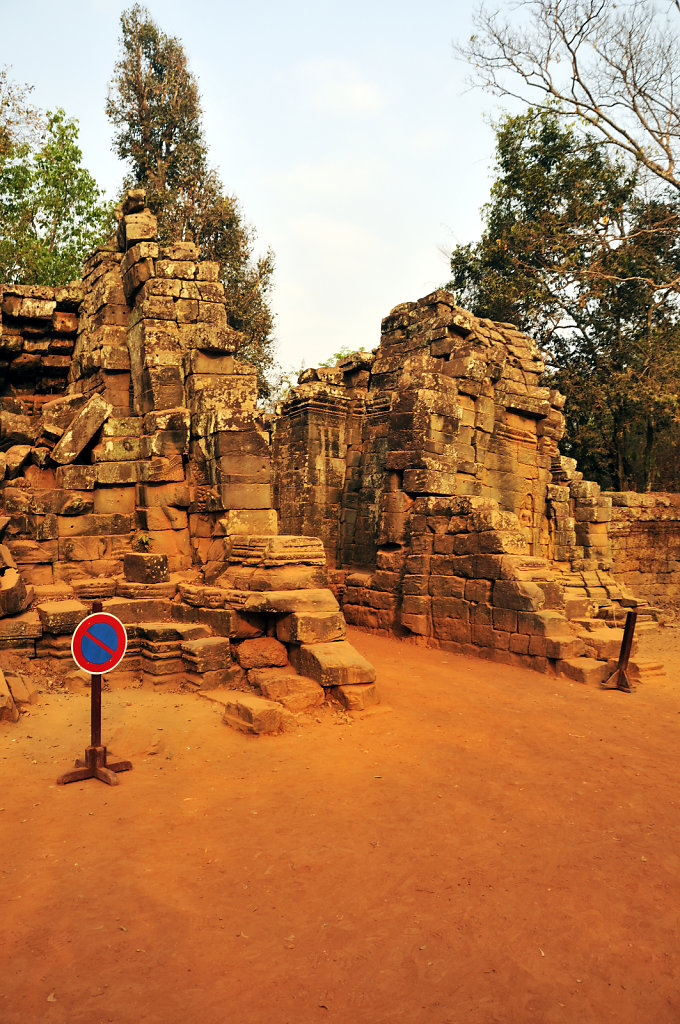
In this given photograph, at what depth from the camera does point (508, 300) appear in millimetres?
21547

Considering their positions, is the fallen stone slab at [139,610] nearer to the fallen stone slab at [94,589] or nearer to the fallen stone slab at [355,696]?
the fallen stone slab at [94,589]

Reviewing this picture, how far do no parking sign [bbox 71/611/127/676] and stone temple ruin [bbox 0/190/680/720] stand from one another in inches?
62.1

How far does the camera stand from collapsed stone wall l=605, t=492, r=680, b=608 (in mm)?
16750

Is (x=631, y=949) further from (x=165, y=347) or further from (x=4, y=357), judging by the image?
(x=4, y=357)

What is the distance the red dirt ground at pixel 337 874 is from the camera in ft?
9.23

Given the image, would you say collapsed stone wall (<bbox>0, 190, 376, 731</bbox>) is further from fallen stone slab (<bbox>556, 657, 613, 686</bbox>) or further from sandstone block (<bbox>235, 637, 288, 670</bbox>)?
fallen stone slab (<bbox>556, 657, 613, 686</bbox>)

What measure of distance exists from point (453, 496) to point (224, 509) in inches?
164

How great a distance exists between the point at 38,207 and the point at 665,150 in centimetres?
1833

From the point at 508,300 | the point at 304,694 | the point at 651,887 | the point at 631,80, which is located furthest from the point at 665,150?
the point at 651,887

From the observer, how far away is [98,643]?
4.83 metres

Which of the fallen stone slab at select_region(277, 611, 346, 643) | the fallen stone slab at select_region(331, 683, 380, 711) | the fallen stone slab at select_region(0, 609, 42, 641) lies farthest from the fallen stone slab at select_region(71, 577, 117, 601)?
the fallen stone slab at select_region(331, 683, 380, 711)

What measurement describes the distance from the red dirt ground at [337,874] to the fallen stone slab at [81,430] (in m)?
3.71

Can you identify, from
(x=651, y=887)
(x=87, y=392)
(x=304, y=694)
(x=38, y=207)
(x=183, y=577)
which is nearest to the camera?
(x=651, y=887)

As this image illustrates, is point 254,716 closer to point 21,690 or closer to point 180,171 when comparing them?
point 21,690
